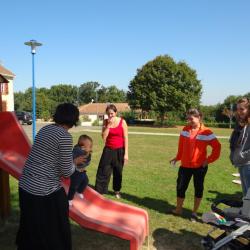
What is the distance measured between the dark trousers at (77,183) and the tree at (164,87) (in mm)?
48598

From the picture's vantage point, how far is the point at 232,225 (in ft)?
13.0

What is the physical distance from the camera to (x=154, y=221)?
632 centimetres

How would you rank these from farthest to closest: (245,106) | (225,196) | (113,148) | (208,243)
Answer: (225,196)
(113,148)
(245,106)
(208,243)

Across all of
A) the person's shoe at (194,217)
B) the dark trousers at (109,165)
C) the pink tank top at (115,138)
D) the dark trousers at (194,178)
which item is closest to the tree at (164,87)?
the dark trousers at (109,165)

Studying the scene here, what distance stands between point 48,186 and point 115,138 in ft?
13.2

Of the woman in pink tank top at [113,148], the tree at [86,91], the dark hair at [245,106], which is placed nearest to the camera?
the dark hair at [245,106]

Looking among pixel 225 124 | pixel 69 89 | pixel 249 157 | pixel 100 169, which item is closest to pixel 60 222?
pixel 249 157

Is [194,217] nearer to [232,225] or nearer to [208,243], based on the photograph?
[208,243]

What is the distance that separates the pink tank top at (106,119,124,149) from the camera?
752 centimetres

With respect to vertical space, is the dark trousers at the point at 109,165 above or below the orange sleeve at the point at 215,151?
below

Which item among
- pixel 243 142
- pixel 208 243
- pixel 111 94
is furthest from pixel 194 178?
pixel 111 94

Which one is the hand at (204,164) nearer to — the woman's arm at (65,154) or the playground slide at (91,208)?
the playground slide at (91,208)

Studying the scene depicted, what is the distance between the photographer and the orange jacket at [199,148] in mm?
6125

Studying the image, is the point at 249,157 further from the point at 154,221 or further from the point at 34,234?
the point at 34,234
